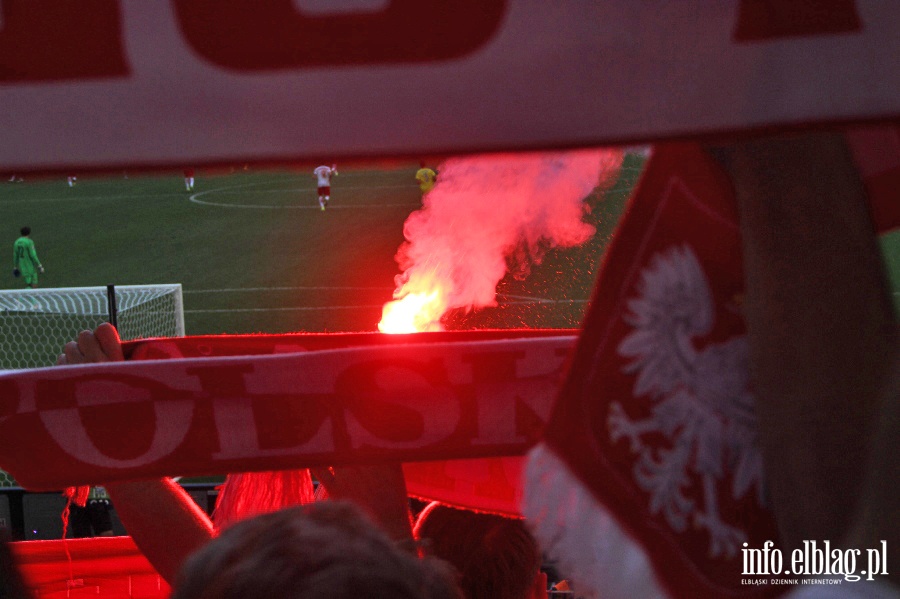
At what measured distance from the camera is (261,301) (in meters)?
17.6

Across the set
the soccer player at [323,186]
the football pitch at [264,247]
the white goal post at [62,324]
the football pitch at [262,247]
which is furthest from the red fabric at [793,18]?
the soccer player at [323,186]

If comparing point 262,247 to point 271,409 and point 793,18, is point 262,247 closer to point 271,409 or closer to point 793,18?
point 271,409

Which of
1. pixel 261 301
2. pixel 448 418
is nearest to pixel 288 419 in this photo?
pixel 448 418

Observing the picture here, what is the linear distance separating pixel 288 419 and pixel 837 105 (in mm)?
1517

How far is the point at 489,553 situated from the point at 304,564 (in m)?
1.22

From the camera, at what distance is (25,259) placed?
18500 mm

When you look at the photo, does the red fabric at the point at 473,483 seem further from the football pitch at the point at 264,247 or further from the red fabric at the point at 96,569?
the football pitch at the point at 264,247

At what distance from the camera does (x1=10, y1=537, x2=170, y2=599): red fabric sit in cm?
324

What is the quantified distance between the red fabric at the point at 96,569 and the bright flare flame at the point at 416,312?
1266 millimetres

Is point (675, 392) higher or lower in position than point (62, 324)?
lower

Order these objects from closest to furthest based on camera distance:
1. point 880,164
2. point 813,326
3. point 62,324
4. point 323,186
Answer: point 813,326, point 880,164, point 62,324, point 323,186

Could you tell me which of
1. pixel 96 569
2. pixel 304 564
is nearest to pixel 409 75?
pixel 304 564

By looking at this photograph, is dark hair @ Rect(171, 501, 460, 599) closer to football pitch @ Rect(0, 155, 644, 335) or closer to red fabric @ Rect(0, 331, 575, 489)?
red fabric @ Rect(0, 331, 575, 489)

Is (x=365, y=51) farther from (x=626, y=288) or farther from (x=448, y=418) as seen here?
(x=448, y=418)
